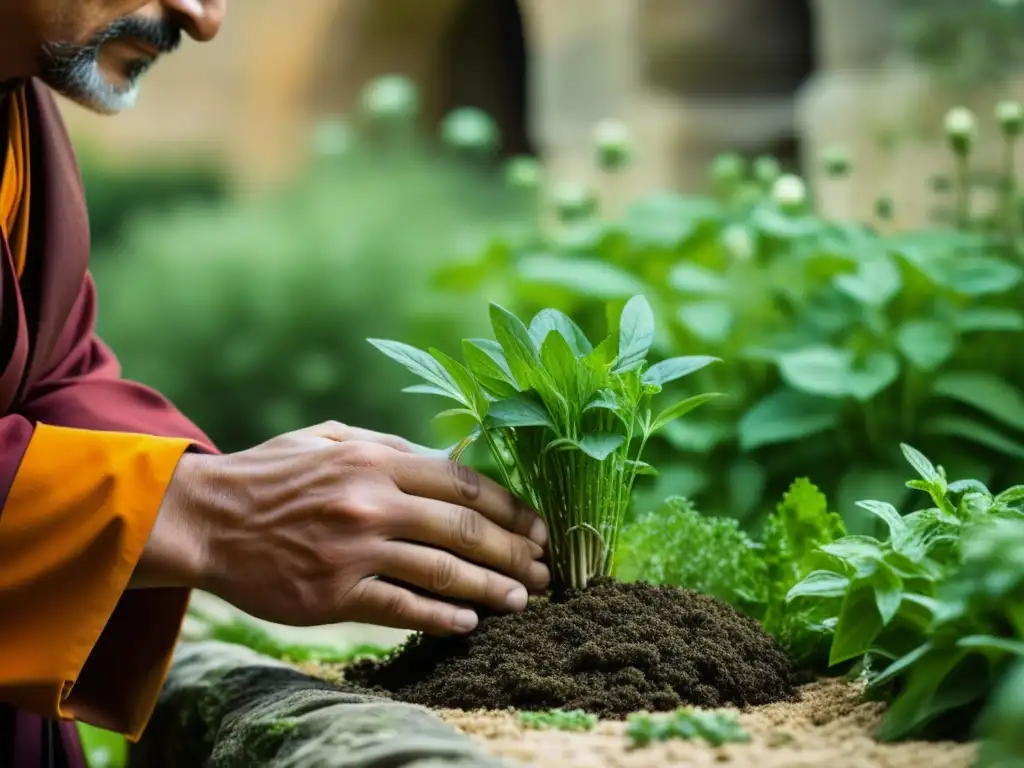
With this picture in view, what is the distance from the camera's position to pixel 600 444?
4.42 feet

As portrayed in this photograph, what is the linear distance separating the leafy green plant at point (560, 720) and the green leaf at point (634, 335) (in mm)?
394

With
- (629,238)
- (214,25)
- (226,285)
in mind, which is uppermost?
(214,25)

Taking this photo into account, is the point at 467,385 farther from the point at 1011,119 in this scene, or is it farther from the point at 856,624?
the point at 1011,119

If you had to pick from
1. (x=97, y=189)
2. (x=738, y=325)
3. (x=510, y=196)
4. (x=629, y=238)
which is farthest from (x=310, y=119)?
(x=738, y=325)

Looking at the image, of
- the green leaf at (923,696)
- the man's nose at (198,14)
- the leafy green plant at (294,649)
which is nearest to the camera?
the green leaf at (923,696)

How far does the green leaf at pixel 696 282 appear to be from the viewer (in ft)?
9.15

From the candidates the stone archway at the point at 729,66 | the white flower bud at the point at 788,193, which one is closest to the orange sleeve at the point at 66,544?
the white flower bud at the point at 788,193

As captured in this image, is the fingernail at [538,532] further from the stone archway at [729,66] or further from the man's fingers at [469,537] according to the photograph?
the stone archway at [729,66]

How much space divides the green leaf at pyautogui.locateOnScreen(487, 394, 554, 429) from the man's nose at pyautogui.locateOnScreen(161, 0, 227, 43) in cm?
73

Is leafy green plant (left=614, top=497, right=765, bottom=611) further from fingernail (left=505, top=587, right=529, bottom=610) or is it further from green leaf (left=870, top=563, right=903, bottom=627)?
green leaf (left=870, top=563, right=903, bottom=627)

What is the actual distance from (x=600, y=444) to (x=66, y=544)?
0.58m

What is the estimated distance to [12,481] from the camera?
4.30 ft

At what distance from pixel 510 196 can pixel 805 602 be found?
4.36 meters

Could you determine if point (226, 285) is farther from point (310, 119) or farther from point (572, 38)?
point (310, 119)
